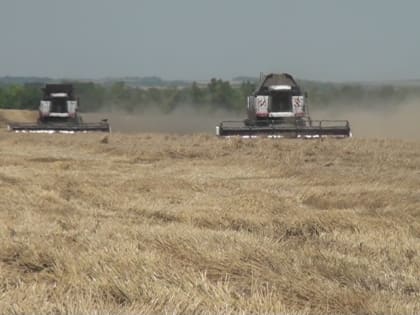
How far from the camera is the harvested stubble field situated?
4641 mm

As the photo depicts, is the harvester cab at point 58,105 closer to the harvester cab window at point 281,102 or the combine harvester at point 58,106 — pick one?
the combine harvester at point 58,106

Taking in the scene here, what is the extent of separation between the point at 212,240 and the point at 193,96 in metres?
84.5

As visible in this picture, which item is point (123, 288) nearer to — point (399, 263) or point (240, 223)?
point (399, 263)

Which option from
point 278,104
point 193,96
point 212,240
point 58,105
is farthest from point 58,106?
point 193,96

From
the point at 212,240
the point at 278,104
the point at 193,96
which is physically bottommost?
the point at 193,96

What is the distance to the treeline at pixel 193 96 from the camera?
219ft

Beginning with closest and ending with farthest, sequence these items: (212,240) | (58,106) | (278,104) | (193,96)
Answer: (212,240), (278,104), (58,106), (193,96)

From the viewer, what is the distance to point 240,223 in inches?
315

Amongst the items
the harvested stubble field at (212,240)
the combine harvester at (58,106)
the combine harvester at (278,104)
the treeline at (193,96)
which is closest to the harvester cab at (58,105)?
the combine harvester at (58,106)

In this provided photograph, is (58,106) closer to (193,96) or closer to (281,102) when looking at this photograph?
(281,102)

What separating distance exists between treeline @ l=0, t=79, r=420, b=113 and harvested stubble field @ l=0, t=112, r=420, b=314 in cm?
4901

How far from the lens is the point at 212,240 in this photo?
646 centimetres

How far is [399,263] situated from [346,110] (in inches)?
1991

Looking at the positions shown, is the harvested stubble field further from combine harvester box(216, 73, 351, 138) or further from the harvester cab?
the harvester cab
